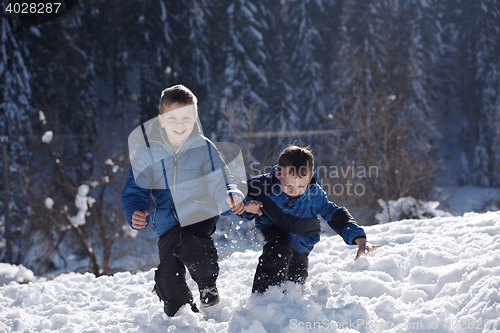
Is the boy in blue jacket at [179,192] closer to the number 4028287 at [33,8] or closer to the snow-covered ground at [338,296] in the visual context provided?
the snow-covered ground at [338,296]

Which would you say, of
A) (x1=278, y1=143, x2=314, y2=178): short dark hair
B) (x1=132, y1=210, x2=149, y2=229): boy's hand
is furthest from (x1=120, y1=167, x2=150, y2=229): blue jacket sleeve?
(x1=278, y1=143, x2=314, y2=178): short dark hair

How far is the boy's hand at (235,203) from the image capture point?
Result: 229 cm

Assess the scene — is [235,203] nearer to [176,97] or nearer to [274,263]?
[274,263]

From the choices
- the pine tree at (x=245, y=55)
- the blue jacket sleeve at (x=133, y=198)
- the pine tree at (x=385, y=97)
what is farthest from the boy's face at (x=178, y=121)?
the pine tree at (x=245, y=55)

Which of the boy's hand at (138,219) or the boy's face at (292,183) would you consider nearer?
the boy's hand at (138,219)

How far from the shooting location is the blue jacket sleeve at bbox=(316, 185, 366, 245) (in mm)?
2422

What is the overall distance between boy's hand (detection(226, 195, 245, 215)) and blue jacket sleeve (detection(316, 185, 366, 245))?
0.67 metres

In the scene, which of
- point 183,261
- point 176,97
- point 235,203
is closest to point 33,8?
point 176,97

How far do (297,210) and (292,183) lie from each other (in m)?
0.27

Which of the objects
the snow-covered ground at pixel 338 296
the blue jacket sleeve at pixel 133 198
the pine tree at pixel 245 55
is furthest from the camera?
the pine tree at pixel 245 55

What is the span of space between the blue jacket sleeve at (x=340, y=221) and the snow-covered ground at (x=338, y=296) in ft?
1.45

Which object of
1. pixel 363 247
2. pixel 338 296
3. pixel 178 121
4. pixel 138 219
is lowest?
pixel 338 296

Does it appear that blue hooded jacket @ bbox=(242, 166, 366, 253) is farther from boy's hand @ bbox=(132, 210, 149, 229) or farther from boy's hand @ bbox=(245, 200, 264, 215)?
boy's hand @ bbox=(132, 210, 149, 229)

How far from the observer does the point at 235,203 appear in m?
2.29
